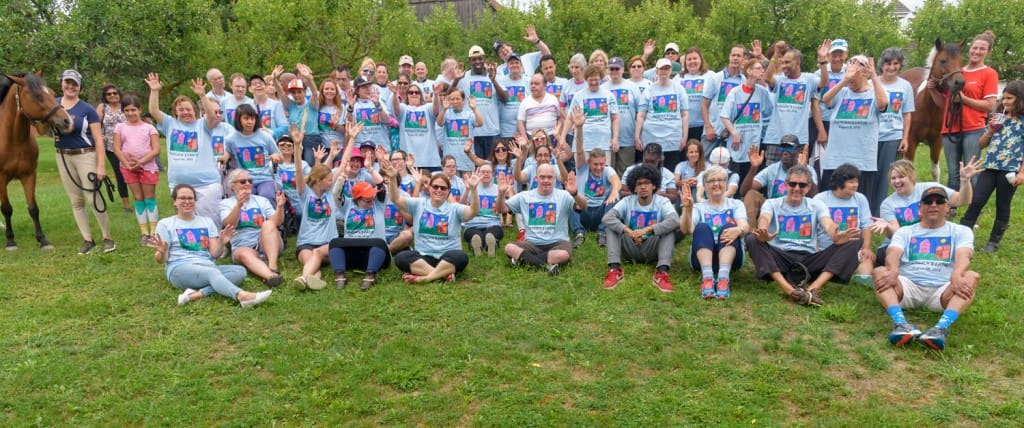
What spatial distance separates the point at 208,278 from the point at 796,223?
18.7 ft

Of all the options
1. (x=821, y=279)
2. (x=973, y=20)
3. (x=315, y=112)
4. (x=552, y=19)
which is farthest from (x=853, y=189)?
(x=973, y=20)

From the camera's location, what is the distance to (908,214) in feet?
20.8

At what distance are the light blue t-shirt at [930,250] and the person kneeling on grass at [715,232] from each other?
4.52ft

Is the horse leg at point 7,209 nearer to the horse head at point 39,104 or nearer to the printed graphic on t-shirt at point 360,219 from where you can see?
the horse head at point 39,104

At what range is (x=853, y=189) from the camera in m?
6.39

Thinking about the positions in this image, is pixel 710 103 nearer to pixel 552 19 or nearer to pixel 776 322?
pixel 776 322

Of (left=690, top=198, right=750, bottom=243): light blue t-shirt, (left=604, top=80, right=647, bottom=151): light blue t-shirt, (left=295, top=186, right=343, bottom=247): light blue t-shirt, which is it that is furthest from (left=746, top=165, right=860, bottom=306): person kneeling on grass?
(left=295, top=186, right=343, bottom=247): light blue t-shirt

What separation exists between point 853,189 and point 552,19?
49.3 feet

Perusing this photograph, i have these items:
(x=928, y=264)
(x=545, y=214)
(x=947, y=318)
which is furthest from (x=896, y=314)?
(x=545, y=214)

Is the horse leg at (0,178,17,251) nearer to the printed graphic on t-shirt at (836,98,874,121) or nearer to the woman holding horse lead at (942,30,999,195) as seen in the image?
the printed graphic on t-shirt at (836,98,874,121)

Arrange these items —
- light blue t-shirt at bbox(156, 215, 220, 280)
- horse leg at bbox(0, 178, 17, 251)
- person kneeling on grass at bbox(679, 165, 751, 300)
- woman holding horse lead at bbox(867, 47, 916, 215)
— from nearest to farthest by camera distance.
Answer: person kneeling on grass at bbox(679, 165, 751, 300) → light blue t-shirt at bbox(156, 215, 220, 280) → woman holding horse lead at bbox(867, 47, 916, 215) → horse leg at bbox(0, 178, 17, 251)

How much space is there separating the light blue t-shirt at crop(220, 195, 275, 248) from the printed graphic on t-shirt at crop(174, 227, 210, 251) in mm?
598

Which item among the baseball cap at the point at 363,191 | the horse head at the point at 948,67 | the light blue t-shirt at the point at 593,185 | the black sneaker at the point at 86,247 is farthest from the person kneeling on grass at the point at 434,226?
the horse head at the point at 948,67

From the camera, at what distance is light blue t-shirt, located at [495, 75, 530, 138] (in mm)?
9570
